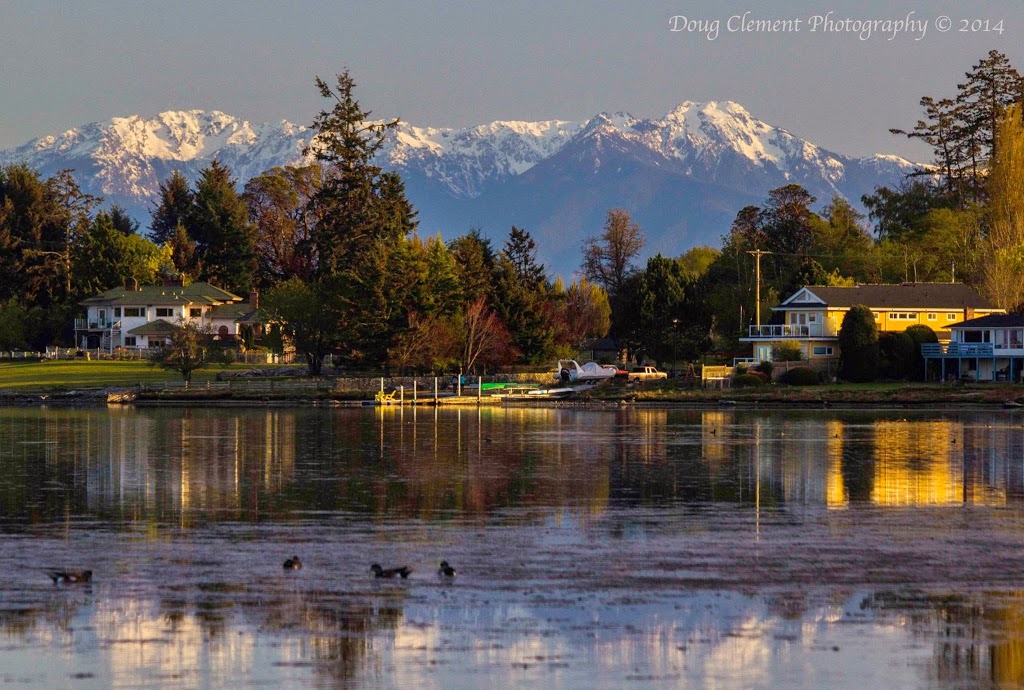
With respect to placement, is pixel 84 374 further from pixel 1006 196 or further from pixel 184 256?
pixel 1006 196

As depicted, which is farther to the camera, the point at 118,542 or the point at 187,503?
the point at 187,503

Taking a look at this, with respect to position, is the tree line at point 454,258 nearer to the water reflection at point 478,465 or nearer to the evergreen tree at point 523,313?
the evergreen tree at point 523,313

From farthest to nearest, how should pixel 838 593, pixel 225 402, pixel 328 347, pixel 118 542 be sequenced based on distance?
pixel 328 347 < pixel 225 402 < pixel 118 542 < pixel 838 593

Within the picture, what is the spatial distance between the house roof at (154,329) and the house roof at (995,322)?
2899 inches

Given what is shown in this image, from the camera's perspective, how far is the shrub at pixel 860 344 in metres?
98.7

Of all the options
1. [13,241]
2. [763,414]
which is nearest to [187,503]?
[763,414]

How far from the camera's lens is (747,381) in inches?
3871

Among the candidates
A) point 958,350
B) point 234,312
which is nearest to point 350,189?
point 234,312

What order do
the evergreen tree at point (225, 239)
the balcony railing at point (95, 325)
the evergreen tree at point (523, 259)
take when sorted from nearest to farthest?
the evergreen tree at point (523, 259)
the balcony railing at point (95, 325)
the evergreen tree at point (225, 239)

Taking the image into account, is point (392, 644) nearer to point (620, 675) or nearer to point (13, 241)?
point (620, 675)

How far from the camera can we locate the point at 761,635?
19984 millimetres

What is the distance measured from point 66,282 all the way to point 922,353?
95019mm

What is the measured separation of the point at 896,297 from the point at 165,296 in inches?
2876

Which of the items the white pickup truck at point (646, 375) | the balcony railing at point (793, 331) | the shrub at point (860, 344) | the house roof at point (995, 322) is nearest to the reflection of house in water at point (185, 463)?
the white pickup truck at point (646, 375)
